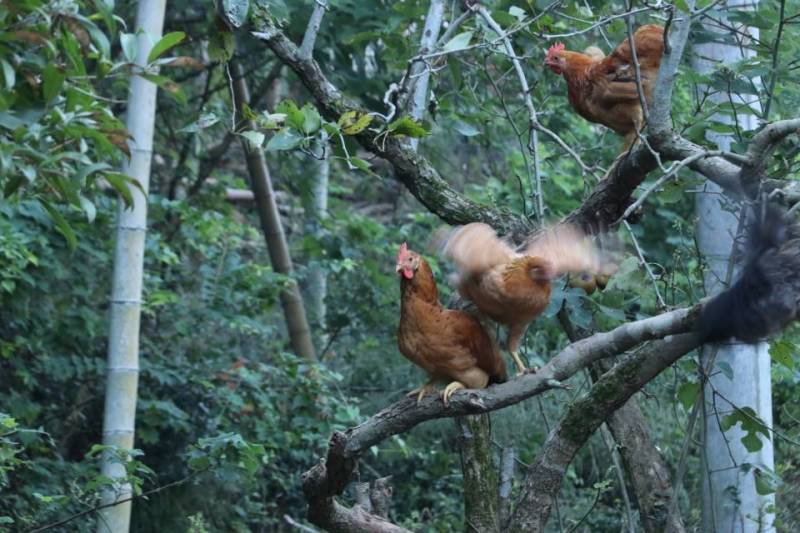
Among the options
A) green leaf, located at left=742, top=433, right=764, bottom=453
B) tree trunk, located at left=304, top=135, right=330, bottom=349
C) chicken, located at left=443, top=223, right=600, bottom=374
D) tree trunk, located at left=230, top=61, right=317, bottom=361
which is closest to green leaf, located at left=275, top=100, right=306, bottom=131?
chicken, located at left=443, top=223, right=600, bottom=374

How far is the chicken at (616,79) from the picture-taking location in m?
4.42

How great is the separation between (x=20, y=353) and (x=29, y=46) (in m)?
4.23

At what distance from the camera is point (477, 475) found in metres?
4.39

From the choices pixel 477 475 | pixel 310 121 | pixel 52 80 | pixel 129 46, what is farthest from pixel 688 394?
pixel 52 80

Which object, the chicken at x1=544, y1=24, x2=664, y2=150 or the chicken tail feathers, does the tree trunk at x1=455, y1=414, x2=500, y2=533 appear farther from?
the chicken tail feathers

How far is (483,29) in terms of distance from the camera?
4590 millimetres

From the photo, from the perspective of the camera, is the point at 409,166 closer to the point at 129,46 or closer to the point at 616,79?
the point at 616,79

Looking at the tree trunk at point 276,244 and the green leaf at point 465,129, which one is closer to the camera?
the green leaf at point 465,129

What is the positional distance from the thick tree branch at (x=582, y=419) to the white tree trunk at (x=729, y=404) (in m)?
0.71

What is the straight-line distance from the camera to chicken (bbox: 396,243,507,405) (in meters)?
3.89

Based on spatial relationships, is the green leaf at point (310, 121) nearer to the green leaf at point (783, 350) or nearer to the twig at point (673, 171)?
the twig at point (673, 171)

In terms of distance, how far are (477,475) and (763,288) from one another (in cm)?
187

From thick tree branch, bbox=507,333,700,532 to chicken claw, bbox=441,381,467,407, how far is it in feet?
1.41

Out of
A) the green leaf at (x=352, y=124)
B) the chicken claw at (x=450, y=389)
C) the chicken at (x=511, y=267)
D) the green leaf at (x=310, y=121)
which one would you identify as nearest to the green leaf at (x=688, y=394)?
the chicken at (x=511, y=267)
